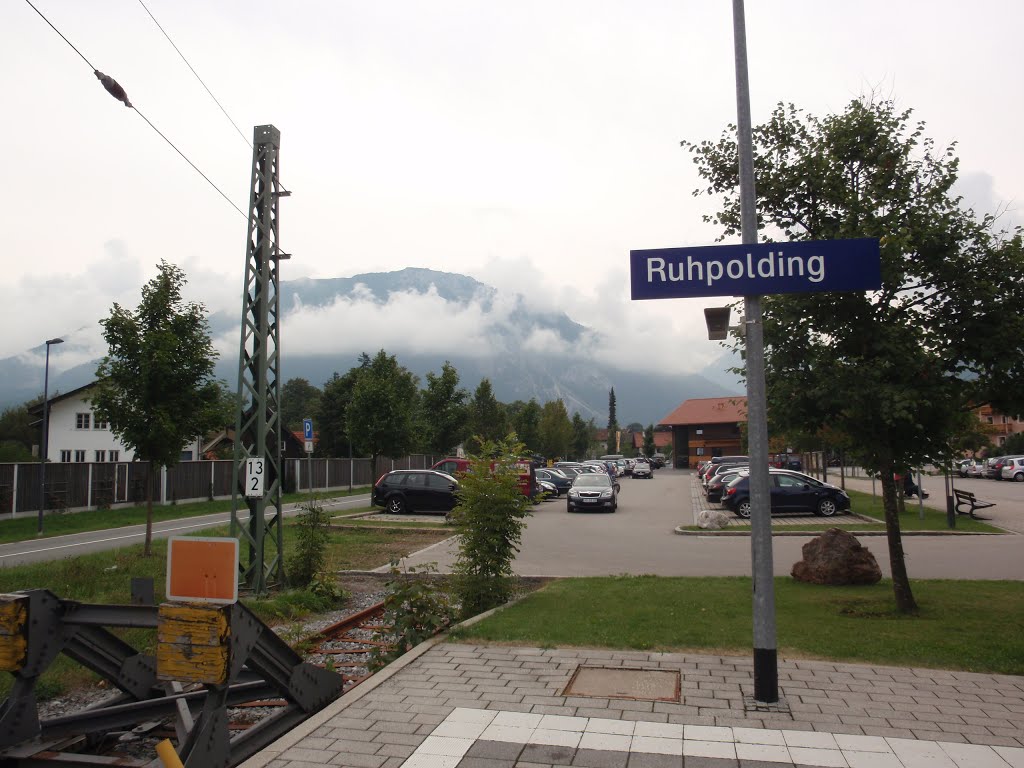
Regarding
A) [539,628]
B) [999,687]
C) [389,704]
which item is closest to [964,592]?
[999,687]

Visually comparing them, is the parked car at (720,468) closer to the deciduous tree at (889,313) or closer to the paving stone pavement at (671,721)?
the deciduous tree at (889,313)

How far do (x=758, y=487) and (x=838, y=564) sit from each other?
6553mm

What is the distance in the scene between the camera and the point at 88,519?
26.5 metres

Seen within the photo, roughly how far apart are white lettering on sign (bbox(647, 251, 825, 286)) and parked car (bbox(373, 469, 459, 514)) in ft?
68.9

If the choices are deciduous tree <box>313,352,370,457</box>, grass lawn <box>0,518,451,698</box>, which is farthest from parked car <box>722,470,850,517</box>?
deciduous tree <box>313,352,370,457</box>

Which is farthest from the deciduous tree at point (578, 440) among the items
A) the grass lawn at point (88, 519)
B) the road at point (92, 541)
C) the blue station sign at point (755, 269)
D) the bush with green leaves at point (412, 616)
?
the blue station sign at point (755, 269)

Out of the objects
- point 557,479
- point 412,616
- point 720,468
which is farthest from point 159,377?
point 720,468

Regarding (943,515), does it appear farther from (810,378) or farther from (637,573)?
(810,378)

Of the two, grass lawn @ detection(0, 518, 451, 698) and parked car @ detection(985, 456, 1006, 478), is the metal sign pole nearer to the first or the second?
grass lawn @ detection(0, 518, 451, 698)

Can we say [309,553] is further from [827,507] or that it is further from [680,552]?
[827,507]

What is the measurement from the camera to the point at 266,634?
5.14 metres

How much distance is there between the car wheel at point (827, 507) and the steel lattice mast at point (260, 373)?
1751 centimetres

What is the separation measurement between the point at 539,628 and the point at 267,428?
5.46m

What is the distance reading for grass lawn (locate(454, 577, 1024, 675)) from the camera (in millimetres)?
7191
